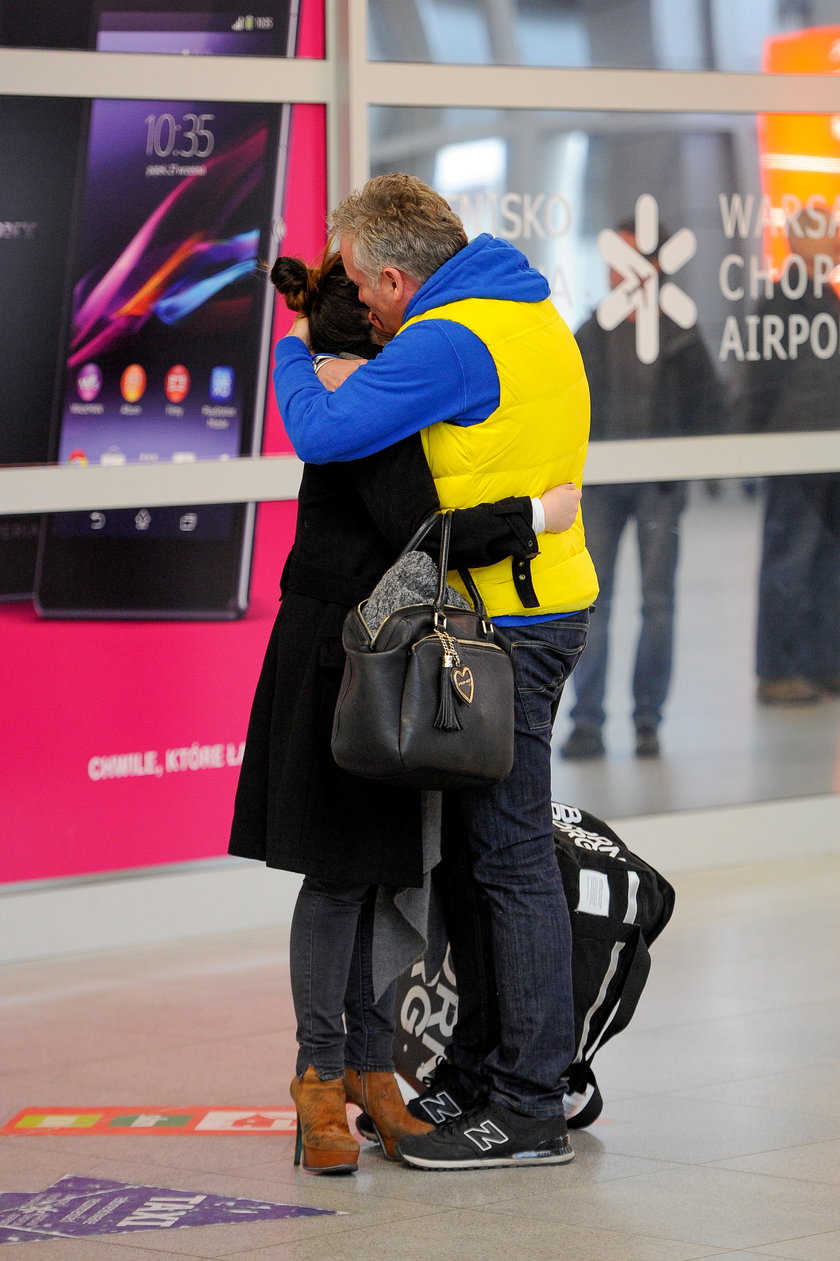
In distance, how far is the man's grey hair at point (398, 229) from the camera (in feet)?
8.93

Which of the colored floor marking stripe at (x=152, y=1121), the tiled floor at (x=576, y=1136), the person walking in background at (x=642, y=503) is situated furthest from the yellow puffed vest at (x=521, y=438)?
the person walking in background at (x=642, y=503)

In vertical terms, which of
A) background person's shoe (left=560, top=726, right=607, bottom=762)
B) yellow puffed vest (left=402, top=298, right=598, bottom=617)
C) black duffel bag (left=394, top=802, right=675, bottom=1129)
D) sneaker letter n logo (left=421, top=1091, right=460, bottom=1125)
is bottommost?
sneaker letter n logo (left=421, top=1091, right=460, bottom=1125)

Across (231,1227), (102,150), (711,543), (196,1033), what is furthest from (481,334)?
(711,543)

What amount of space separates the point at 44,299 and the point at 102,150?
1.33 feet

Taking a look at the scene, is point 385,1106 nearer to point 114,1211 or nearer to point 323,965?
point 323,965

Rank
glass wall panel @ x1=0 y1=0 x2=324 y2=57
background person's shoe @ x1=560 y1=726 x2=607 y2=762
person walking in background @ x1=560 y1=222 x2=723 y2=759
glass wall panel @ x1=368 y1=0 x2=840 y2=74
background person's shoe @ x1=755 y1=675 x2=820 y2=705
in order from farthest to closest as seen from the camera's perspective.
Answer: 1. background person's shoe @ x1=755 y1=675 x2=820 y2=705
2. background person's shoe @ x1=560 y1=726 x2=607 y2=762
3. person walking in background @ x1=560 y1=222 x2=723 y2=759
4. glass wall panel @ x1=368 y1=0 x2=840 y2=74
5. glass wall panel @ x1=0 y1=0 x2=324 y2=57

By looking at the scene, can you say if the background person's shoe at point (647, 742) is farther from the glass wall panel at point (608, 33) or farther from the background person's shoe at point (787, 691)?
the glass wall panel at point (608, 33)

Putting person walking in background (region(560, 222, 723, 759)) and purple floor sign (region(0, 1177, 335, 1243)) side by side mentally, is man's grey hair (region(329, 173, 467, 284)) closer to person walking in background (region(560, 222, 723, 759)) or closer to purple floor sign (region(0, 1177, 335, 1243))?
purple floor sign (region(0, 1177, 335, 1243))

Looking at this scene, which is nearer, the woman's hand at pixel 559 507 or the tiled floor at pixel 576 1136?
the tiled floor at pixel 576 1136

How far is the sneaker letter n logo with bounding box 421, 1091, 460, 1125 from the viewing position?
2.96m

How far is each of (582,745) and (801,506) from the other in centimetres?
104

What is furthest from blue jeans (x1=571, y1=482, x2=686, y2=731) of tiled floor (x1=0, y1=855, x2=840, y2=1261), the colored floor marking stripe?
the colored floor marking stripe

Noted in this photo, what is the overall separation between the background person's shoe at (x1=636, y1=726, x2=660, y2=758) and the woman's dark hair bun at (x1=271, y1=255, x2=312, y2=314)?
2.78 m

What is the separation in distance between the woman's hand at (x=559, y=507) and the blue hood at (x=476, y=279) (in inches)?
11.9
